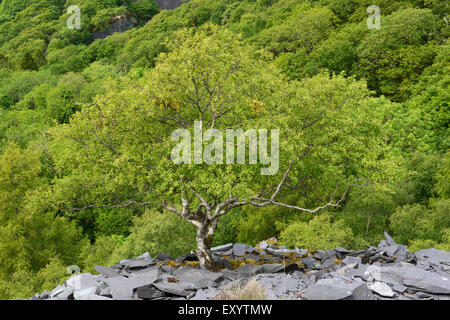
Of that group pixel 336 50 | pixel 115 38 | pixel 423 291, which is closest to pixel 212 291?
pixel 423 291

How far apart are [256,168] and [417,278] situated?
7.05 meters

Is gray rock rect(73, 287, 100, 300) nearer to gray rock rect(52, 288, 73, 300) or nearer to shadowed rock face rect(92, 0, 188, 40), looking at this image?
gray rock rect(52, 288, 73, 300)

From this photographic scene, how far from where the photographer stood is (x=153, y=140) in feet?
52.5

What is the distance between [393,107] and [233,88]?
3220 centimetres

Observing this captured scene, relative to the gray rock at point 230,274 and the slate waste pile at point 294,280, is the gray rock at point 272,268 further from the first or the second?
the gray rock at point 230,274

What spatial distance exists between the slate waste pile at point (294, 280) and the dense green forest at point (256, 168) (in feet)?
11.2

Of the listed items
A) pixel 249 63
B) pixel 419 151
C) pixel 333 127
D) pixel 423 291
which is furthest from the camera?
pixel 419 151

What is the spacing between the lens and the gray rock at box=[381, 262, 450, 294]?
1120 centimetres

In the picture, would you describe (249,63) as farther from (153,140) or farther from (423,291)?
(423,291)

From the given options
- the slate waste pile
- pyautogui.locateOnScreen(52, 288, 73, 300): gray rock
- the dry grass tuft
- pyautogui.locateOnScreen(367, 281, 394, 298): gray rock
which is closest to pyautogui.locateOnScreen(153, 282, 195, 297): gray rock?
the slate waste pile

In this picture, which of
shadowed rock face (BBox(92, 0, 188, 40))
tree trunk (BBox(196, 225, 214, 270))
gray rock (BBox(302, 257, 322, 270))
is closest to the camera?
tree trunk (BBox(196, 225, 214, 270))

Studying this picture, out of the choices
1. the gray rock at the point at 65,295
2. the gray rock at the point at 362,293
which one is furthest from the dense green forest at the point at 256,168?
the gray rock at the point at 362,293

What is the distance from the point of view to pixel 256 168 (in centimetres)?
1489

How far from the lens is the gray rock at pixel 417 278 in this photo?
11201 mm
